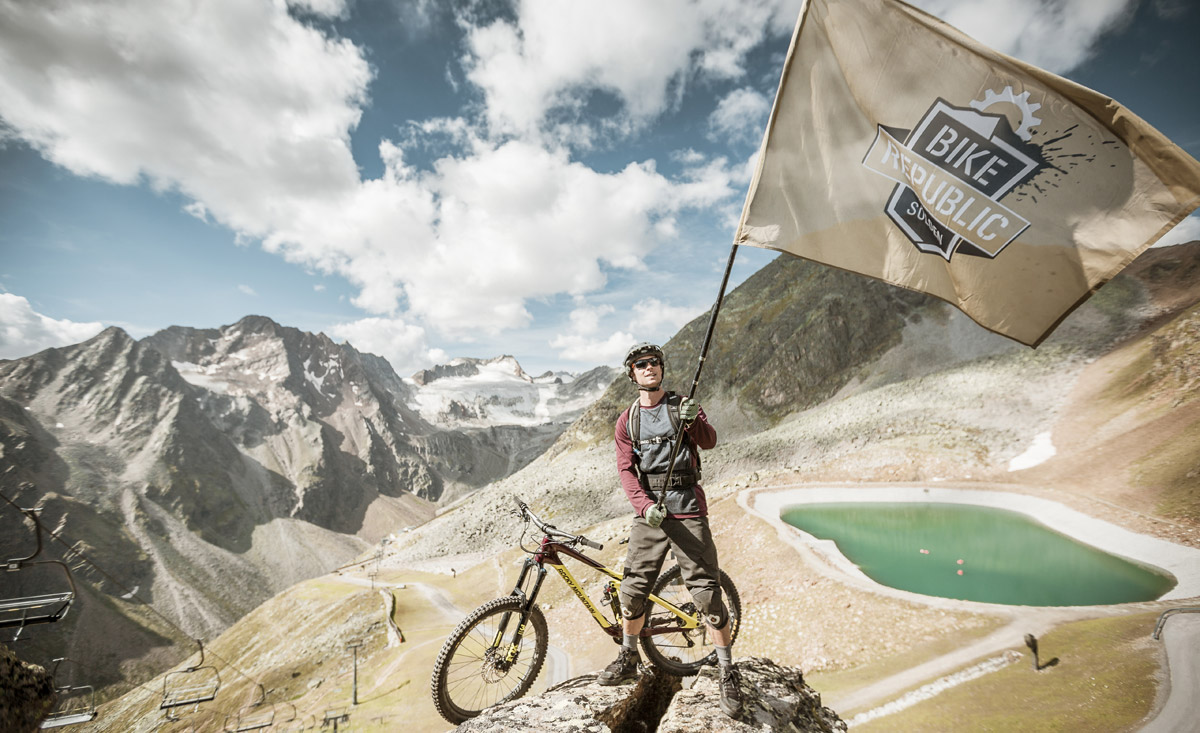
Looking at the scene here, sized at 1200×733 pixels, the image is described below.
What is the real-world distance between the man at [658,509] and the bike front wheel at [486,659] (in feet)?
4.84

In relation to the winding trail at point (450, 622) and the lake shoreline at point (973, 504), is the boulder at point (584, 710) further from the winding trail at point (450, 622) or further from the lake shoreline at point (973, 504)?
the lake shoreline at point (973, 504)

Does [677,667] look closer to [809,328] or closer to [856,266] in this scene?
[856,266]

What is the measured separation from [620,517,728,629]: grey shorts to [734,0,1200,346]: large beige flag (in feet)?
14.0

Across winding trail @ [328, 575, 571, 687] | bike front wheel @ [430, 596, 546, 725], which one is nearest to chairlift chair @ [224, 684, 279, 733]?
winding trail @ [328, 575, 571, 687]

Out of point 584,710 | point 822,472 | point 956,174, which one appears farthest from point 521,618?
point 822,472

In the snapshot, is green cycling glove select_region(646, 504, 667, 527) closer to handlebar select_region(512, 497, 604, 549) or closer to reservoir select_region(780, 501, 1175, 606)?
handlebar select_region(512, 497, 604, 549)

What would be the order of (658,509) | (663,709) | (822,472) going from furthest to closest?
(822,472), (663,709), (658,509)

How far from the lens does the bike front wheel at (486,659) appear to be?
6457mm

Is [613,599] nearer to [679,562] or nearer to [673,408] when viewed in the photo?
[679,562]

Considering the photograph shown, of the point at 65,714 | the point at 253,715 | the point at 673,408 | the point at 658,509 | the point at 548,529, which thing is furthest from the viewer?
the point at 253,715

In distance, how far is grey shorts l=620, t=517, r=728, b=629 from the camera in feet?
19.9

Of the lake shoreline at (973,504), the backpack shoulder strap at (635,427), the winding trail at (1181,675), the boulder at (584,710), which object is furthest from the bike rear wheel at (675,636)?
the lake shoreline at (973,504)

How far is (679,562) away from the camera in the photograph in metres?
6.29

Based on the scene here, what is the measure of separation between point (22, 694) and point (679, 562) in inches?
273
